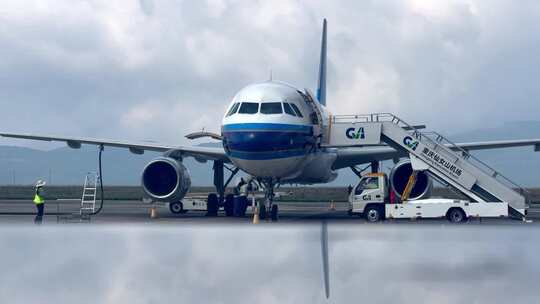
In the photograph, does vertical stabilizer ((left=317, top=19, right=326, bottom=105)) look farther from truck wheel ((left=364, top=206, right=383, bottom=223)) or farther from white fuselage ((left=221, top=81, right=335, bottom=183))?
truck wheel ((left=364, top=206, right=383, bottom=223))

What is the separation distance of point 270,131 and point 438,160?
525 centimetres

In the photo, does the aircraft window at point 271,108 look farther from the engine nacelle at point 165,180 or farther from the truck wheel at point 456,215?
the truck wheel at point 456,215

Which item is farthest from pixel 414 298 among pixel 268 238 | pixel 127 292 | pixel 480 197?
pixel 480 197

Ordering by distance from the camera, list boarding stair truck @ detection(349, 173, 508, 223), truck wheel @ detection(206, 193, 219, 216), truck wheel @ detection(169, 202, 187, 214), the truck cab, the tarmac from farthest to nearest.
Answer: truck wheel @ detection(169, 202, 187, 214) < truck wheel @ detection(206, 193, 219, 216) < the truck cab < the tarmac < boarding stair truck @ detection(349, 173, 508, 223)

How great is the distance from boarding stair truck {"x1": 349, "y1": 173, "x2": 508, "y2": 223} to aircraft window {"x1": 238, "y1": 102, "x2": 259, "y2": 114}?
4.32 meters

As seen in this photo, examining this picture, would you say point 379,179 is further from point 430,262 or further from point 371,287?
point 371,287

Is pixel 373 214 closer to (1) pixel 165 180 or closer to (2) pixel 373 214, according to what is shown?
(2) pixel 373 214

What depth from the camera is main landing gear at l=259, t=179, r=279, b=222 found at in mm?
23922

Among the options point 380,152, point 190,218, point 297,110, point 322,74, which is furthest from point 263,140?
point 322,74

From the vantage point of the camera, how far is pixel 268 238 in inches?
613

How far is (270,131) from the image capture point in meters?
22.8

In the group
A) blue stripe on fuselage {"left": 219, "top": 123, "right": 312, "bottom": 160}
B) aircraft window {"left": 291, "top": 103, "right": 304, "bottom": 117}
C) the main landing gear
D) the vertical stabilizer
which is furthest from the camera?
the vertical stabilizer

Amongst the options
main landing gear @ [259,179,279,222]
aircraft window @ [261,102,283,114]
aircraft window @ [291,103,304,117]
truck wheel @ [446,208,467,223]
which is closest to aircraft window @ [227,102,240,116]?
aircraft window @ [261,102,283,114]

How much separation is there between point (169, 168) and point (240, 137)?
484 cm
